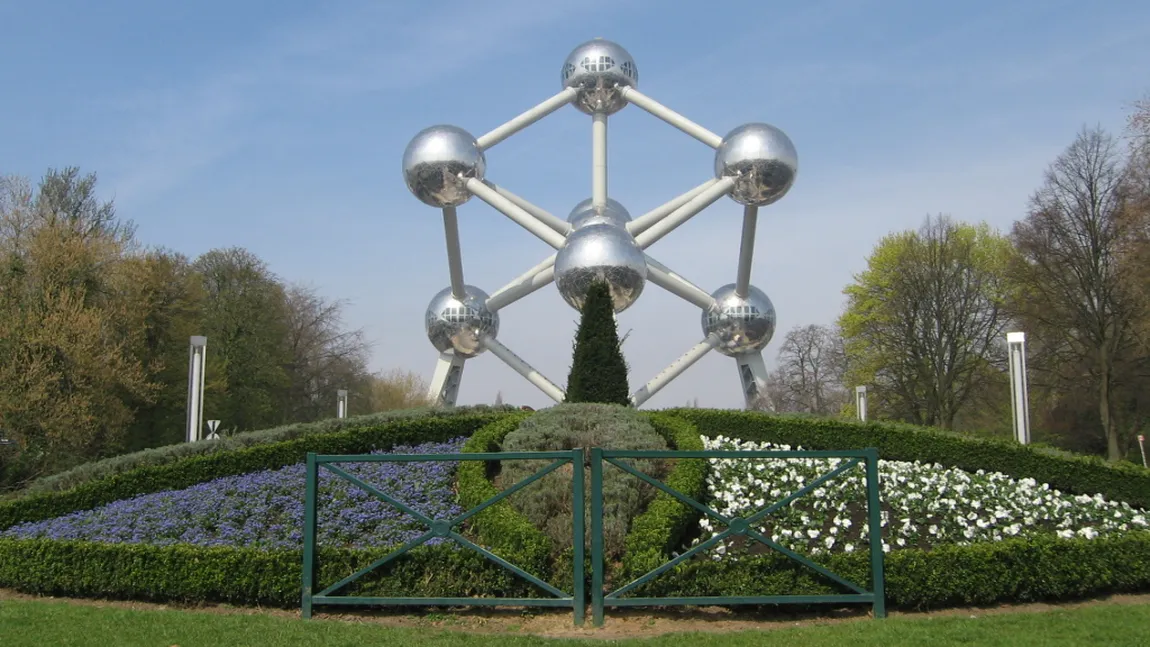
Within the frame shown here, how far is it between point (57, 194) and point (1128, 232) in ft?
91.3

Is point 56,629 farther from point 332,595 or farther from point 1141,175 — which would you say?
point 1141,175

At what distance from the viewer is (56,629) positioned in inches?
236

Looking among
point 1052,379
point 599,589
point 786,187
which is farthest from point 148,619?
point 1052,379

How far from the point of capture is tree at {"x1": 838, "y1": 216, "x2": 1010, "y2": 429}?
1169 inches

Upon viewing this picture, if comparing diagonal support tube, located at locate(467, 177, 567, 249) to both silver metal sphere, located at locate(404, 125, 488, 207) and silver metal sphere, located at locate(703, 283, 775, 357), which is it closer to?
silver metal sphere, located at locate(404, 125, 488, 207)

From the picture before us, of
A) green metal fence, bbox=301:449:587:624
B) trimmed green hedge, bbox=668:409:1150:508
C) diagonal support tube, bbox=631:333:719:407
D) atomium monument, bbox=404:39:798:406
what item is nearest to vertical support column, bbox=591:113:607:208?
atomium monument, bbox=404:39:798:406

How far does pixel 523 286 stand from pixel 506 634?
13.1 metres

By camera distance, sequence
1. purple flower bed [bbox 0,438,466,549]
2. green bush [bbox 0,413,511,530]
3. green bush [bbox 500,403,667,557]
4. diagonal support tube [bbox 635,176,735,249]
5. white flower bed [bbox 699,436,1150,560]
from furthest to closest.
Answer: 1. diagonal support tube [bbox 635,176,735,249]
2. green bush [bbox 0,413,511,530]
3. purple flower bed [bbox 0,438,466,549]
4. white flower bed [bbox 699,436,1150,560]
5. green bush [bbox 500,403,667,557]

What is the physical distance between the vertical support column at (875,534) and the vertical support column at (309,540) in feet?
12.4

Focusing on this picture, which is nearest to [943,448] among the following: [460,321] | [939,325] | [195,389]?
[460,321]

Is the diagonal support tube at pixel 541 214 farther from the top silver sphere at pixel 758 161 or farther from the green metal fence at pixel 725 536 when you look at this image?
the green metal fence at pixel 725 536

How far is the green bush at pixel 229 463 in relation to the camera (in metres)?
10.7

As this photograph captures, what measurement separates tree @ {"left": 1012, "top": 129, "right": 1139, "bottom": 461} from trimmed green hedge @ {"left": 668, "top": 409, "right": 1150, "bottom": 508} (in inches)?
672

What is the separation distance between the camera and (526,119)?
61.5 ft
